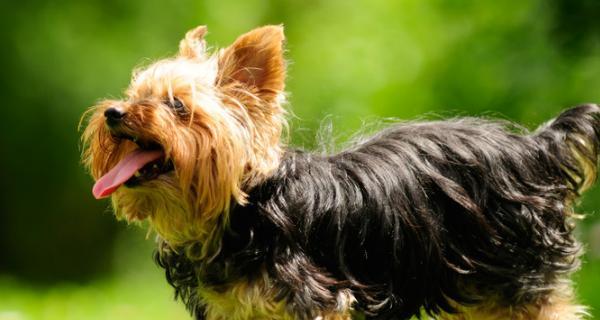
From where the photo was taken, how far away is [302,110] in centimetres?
1041

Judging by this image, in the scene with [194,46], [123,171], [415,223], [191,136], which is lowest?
[415,223]

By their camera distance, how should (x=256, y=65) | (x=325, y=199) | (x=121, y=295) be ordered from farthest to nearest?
(x=121, y=295) < (x=325, y=199) < (x=256, y=65)

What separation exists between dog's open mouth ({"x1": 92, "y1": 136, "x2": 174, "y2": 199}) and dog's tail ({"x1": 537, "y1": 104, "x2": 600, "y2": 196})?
6.38 feet

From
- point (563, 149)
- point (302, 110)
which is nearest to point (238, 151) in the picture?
point (563, 149)

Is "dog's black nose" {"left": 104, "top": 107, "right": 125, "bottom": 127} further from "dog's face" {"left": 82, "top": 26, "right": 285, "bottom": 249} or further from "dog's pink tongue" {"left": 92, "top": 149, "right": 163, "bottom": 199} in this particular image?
"dog's pink tongue" {"left": 92, "top": 149, "right": 163, "bottom": 199}

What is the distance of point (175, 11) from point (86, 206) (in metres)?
2.50

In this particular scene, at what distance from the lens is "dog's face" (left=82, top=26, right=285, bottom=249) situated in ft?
14.0

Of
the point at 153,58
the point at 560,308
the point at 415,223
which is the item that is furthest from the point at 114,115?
the point at 153,58

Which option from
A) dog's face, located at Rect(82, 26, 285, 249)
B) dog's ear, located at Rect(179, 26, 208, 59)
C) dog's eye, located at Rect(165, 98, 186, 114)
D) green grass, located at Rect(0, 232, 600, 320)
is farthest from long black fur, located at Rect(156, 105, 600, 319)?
green grass, located at Rect(0, 232, 600, 320)

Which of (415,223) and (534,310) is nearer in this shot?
(415,223)

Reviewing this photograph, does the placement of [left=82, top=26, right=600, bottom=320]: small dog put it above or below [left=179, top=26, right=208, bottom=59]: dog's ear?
below

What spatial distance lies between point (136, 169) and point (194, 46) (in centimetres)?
77

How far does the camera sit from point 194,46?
15.8ft

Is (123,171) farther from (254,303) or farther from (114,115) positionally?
(254,303)
